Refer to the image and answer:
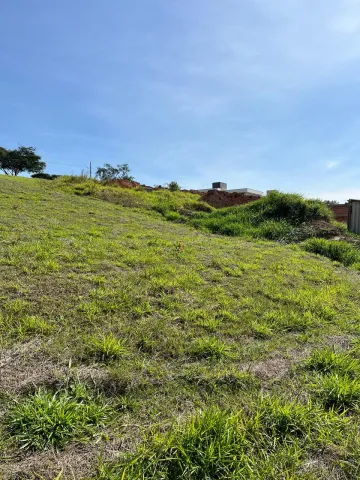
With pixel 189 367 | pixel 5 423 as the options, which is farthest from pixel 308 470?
pixel 5 423

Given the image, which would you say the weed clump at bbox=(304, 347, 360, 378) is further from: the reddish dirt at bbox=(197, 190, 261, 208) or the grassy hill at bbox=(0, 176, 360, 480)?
the reddish dirt at bbox=(197, 190, 261, 208)

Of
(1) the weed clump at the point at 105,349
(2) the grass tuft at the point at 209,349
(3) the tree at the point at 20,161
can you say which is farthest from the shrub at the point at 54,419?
(3) the tree at the point at 20,161

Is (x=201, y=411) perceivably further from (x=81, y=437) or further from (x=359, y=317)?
(x=359, y=317)

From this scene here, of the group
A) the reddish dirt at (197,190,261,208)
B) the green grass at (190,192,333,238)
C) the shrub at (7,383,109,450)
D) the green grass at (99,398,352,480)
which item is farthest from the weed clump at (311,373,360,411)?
the reddish dirt at (197,190,261,208)

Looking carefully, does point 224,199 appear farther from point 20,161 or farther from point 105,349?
point 20,161

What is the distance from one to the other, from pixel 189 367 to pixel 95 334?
2.69 feet

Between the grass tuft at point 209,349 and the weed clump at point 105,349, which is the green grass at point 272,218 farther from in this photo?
the weed clump at point 105,349

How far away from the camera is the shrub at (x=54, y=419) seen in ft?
4.56

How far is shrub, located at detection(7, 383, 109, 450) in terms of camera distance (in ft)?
4.56

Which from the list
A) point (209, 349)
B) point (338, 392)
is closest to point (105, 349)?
point (209, 349)

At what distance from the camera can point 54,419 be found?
1468mm

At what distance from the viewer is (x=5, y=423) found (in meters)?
1.47

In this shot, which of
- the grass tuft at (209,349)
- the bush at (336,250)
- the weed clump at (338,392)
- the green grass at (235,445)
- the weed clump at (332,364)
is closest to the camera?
the green grass at (235,445)

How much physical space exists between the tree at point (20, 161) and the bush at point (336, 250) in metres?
38.3
